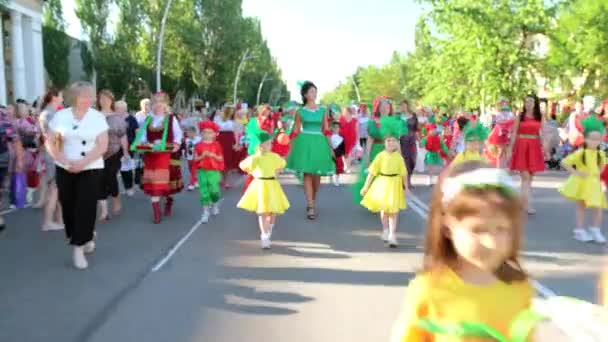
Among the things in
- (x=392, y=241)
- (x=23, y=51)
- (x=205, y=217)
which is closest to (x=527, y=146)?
(x=392, y=241)

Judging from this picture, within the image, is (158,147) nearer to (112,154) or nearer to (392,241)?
(112,154)

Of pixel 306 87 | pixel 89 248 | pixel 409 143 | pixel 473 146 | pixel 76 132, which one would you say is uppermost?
pixel 306 87

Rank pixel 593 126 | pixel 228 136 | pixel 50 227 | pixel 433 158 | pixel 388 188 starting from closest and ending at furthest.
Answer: pixel 388 188
pixel 593 126
pixel 50 227
pixel 433 158
pixel 228 136

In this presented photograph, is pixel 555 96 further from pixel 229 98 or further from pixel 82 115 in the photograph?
pixel 82 115

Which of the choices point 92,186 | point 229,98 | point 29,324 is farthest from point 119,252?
point 229,98

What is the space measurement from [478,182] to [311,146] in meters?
7.74

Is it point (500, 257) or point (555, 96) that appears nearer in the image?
point (500, 257)

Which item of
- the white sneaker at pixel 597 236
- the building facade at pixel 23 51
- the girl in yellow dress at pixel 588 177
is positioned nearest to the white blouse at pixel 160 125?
the girl in yellow dress at pixel 588 177

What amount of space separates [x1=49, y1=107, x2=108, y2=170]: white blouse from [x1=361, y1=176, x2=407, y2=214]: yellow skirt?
3112 mm

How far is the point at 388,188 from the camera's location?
7555 mm

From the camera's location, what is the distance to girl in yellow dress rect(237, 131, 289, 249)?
7473 mm

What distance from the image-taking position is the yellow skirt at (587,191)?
759 centimetres

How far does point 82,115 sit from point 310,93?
12.8 ft

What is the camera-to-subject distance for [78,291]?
5555mm
